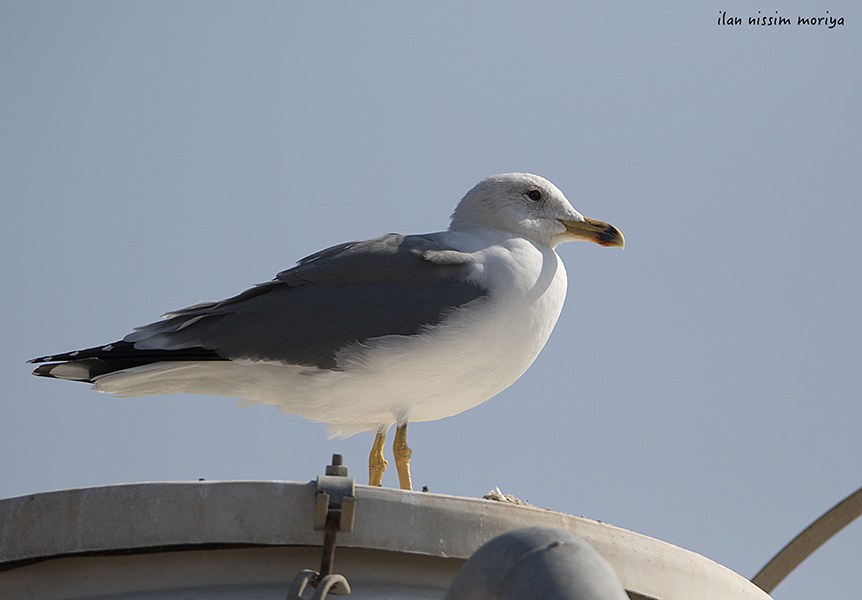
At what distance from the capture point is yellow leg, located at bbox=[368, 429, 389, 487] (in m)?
5.93

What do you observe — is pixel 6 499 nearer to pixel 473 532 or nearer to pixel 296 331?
pixel 473 532

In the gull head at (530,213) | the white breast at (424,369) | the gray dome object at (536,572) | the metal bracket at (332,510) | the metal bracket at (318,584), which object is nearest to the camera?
the gray dome object at (536,572)

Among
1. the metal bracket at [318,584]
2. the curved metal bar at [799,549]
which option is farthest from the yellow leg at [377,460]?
the metal bracket at [318,584]

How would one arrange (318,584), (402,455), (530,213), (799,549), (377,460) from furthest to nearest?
(530,213) < (377,460) < (402,455) < (799,549) < (318,584)

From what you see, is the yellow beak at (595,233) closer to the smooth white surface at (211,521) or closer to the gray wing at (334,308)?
the gray wing at (334,308)

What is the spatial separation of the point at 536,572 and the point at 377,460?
151 inches

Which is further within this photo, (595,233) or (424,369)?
(595,233)

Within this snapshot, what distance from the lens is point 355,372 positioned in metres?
5.45

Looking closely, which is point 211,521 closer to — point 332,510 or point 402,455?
point 332,510

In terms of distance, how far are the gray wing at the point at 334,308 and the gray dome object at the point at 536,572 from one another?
3136 mm

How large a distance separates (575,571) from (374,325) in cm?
351

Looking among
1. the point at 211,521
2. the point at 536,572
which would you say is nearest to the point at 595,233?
the point at 211,521

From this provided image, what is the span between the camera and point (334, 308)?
18.9 feet

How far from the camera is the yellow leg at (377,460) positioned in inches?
233
